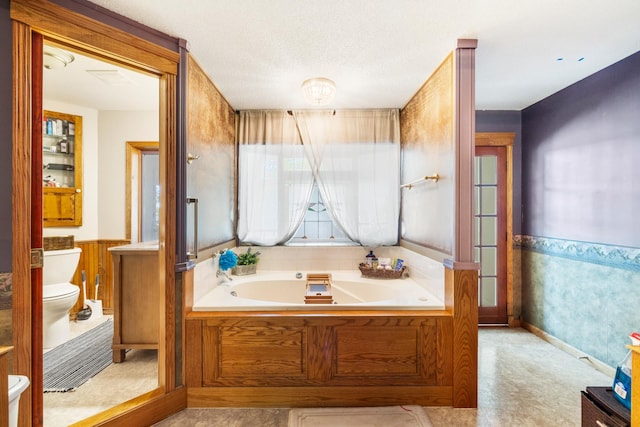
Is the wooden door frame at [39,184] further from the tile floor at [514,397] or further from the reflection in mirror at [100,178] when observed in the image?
the reflection in mirror at [100,178]

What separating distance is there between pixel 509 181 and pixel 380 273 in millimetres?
1758

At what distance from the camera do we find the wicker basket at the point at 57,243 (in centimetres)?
265

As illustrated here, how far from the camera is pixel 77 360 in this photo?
2377 millimetres

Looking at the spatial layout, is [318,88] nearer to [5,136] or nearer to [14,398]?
[5,136]

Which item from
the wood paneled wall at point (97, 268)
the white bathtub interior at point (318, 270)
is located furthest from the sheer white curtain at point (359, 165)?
the wood paneled wall at point (97, 268)

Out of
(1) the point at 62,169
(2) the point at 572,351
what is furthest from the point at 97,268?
(2) the point at 572,351

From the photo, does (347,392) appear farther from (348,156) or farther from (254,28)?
(254,28)

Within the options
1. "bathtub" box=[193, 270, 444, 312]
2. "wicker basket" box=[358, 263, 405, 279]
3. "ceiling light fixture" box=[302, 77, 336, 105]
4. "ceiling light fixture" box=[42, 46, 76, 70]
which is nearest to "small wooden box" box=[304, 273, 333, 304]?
"bathtub" box=[193, 270, 444, 312]

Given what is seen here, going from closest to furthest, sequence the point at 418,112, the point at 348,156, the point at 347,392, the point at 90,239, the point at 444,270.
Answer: the point at 347,392 → the point at 444,270 → the point at 418,112 → the point at 348,156 → the point at 90,239

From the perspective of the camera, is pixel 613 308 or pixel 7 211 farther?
pixel 613 308

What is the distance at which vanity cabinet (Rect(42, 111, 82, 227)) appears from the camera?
3.03 m

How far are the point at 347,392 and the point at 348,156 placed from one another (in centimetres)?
204

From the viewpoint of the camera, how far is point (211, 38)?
1802 mm

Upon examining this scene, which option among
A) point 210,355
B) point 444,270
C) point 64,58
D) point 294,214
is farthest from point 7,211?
point 444,270
